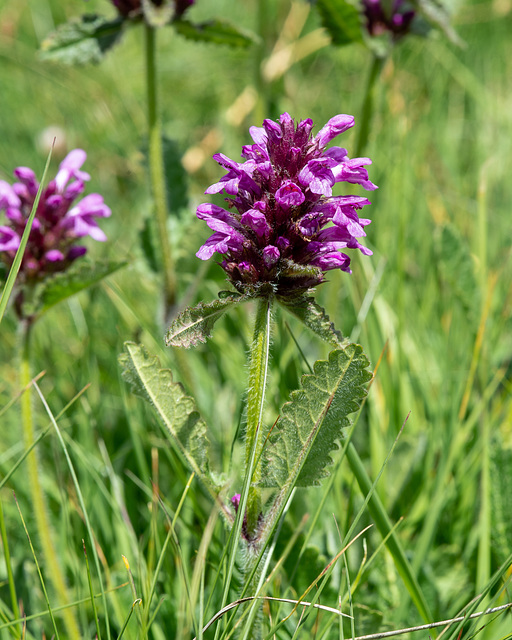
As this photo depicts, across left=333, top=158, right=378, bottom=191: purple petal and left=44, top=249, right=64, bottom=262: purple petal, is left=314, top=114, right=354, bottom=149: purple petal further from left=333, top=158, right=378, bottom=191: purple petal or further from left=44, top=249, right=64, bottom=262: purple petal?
left=44, top=249, right=64, bottom=262: purple petal

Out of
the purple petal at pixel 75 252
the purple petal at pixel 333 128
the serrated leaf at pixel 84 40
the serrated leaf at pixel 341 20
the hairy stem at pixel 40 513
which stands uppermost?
the serrated leaf at pixel 84 40

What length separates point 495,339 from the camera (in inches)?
94.3

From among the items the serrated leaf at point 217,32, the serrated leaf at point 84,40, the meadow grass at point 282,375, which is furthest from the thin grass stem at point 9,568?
the serrated leaf at point 217,32

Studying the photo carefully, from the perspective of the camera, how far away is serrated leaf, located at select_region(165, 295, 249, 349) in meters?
1.24

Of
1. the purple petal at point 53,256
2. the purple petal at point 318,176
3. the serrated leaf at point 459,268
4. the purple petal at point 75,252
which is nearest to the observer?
the purple petal at point 318,176

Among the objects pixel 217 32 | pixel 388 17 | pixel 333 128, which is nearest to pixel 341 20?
pixel 388 17

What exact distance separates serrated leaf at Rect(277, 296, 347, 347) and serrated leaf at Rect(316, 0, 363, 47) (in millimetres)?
1400

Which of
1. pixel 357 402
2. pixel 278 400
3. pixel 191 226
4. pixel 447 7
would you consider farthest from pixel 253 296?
pixel 447 7

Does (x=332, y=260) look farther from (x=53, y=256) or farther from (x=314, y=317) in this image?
(x=53, y=256)

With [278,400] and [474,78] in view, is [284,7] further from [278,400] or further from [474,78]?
[278,400]

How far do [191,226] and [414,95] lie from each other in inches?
109

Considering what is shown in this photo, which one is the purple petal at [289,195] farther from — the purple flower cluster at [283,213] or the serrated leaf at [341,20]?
the serrated leaf at [341,20]

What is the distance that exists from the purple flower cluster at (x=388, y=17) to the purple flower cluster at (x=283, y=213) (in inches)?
51.4

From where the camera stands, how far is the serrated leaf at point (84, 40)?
213 centimetres
